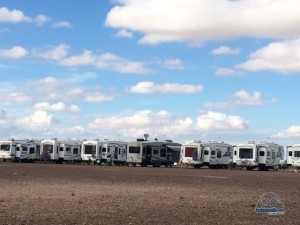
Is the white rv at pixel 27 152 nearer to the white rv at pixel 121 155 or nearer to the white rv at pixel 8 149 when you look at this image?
the white rv at pixel 8 149

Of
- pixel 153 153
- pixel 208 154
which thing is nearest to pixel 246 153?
pixel 208 154

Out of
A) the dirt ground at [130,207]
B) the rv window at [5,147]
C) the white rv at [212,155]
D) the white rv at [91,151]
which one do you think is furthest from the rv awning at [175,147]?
the dirt ground at [130,207]

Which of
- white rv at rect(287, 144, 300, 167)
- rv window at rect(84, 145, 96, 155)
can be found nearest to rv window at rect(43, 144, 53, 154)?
rv window at rect(84, 145, 96, 155)

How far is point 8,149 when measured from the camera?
226 ft

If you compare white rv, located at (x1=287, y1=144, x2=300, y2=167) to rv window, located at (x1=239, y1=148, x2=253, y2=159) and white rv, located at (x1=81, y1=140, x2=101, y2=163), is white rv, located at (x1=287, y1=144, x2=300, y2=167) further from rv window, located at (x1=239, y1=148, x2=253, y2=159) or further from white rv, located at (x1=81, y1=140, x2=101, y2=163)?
white rv, located at (x1=81, y1=140, x2=101, y2=163)

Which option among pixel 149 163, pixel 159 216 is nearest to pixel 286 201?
pixel 159 216

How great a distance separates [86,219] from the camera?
13.3 metres

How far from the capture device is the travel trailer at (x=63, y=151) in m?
68.6

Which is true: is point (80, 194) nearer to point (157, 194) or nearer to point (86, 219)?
point (157, 194)

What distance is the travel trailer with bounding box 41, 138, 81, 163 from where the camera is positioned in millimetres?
68625

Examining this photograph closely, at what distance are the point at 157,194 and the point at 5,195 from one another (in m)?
5.49

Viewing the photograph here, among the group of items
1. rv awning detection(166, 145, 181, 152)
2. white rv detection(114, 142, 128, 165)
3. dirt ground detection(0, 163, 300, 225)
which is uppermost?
rv awning detection(166, 145, 181, 152)

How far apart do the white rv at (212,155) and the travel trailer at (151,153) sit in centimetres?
453

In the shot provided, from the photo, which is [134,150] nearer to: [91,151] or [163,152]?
[163,152]
